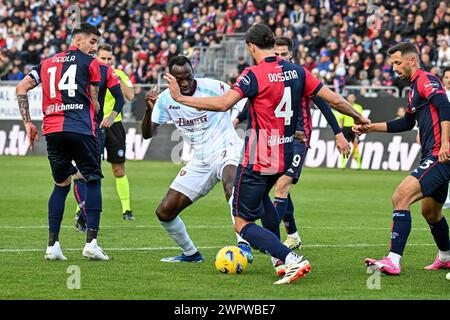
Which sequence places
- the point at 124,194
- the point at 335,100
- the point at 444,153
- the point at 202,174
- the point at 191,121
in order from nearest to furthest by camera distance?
the point at 335,100
the point at 444,153
the point at 202,174
the point at 191,121
the point at 124,194

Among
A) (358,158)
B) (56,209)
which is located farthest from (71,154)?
(358,158)

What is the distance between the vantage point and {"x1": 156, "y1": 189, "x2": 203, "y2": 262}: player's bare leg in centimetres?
1024

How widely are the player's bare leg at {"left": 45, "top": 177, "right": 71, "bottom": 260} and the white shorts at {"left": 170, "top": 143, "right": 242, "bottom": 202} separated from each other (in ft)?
4.13

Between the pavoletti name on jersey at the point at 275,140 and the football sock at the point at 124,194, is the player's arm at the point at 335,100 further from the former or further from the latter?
the football sock at the point at 124,194

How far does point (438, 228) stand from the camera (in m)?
10.0

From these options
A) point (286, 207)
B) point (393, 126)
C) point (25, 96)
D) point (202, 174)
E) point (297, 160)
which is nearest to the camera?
point (393, 126)

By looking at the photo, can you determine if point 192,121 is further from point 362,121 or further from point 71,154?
point 362,121

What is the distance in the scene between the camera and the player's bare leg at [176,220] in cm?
1024

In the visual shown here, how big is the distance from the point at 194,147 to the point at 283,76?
2.39m

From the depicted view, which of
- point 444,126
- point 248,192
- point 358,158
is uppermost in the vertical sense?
point 444,126

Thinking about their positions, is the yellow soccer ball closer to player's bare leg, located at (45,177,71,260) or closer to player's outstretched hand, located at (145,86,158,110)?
player's outstretched hand, located at (145,86,158,110)

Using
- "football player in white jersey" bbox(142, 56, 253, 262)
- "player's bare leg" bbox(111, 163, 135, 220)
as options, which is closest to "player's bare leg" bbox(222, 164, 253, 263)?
"football player in white jersey" bbox(142, 56, 253, 262)

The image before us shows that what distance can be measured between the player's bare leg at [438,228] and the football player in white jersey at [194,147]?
1953 millimetres

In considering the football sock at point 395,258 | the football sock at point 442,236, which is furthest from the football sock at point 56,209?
the football sock at point 442,236
